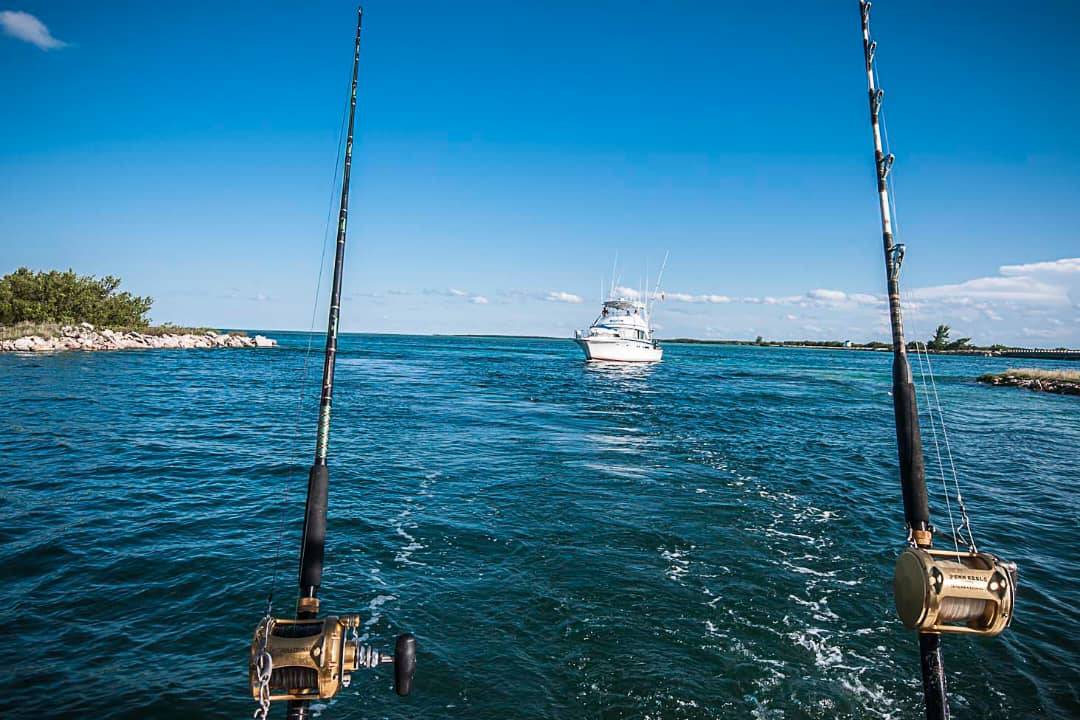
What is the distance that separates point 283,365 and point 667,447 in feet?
163

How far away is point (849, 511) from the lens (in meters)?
12.8

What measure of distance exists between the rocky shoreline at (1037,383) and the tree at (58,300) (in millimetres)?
106100

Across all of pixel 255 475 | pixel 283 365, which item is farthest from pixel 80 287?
pixel 255 475

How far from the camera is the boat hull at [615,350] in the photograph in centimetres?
6975

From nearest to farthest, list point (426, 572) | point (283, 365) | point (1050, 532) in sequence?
point (426, 572) → point (1050, 532) → point (283, 365)

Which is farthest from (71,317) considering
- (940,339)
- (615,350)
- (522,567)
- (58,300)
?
(940,339)

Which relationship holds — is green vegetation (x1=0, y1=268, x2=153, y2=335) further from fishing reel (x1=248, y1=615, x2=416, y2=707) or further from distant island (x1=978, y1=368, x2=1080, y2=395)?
distant island (x1=978, y1=368, x2=1080, y2=395)

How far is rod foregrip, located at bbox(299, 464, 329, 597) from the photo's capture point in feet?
14.0

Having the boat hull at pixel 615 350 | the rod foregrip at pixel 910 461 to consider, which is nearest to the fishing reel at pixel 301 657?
the rod foregrip at pixel 910 461

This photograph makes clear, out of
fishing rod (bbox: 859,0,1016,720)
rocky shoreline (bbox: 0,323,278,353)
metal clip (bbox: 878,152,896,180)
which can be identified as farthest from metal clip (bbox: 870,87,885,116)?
rocky shoreline (bbox: 0,323,278,353)

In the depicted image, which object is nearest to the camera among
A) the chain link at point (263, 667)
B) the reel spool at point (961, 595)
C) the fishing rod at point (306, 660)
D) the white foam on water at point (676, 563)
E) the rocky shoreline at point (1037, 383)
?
the chain link at point (263, 667)

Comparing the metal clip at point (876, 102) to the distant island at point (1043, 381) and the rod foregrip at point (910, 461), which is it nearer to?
the rod foregrip at point (910, 461)

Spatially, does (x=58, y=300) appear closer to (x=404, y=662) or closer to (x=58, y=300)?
(x=58, y=300)

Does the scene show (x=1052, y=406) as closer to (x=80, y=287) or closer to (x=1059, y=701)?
(x=1059, y=701)
